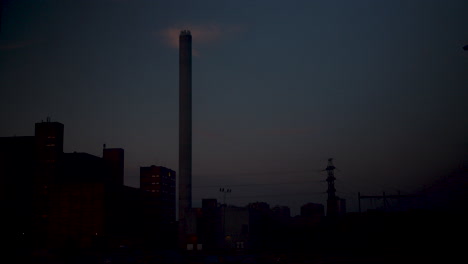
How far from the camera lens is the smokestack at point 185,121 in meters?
80.9

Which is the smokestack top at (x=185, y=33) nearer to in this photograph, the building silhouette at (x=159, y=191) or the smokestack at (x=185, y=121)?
the smokestack at (x=185, y=121)

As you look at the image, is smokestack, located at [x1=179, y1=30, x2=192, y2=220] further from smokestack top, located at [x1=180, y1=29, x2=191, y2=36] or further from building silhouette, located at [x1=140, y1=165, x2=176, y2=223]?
building silhouette, located at [x1=140, y1=165, x2=176, y2=223]

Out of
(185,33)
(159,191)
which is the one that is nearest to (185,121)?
(185,33)

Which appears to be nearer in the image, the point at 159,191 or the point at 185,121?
the point at 185,121

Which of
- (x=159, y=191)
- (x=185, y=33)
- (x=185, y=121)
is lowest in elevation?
(x=159, y=191)

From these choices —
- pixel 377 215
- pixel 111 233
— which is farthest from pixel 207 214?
pixel 377 215

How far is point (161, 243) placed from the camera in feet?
316

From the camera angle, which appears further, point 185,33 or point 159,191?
point 159,191

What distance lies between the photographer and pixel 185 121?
81500mm

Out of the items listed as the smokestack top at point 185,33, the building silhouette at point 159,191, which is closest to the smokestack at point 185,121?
the smokestack top at point 185,33

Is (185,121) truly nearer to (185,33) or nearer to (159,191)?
(185,33)

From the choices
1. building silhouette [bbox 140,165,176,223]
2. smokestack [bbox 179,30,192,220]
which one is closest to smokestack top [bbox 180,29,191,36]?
smokestack [bbox 179,30,192,220]

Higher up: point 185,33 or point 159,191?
point 185,33

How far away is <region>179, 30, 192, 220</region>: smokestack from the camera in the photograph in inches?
3184
